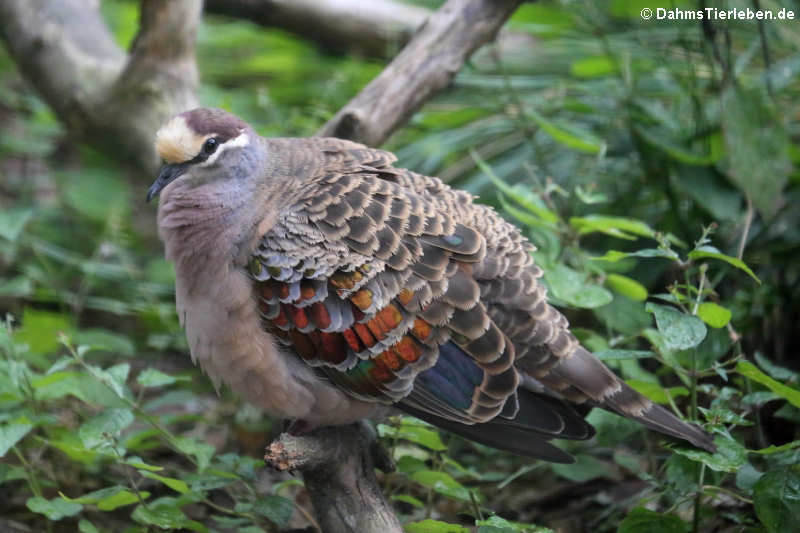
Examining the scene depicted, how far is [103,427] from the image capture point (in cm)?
268

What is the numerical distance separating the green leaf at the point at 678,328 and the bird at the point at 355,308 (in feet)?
1.01

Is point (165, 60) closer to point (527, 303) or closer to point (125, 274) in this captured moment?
point (125, 274)

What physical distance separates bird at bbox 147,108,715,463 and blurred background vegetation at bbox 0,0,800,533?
0.74 feet

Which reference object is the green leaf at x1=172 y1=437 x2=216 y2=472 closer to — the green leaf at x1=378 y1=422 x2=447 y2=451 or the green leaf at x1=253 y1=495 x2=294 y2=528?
the green leaf at x1=253 y1=495 x2=294 y2=528

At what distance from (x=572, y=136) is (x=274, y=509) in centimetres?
215

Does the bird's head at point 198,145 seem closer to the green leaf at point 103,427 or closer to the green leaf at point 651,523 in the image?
the green leaf at point 103,427

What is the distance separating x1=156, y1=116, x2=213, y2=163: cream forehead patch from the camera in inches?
105

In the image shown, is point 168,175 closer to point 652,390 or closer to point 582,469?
point 652,390

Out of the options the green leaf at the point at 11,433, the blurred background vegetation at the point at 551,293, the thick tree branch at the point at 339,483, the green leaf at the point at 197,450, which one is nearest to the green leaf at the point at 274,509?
the blurred background vegetation at the point at 551,293

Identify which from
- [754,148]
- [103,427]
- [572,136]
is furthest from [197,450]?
[754,148]

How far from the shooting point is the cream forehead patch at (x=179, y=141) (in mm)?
2664

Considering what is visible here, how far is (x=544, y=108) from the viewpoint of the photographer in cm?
457

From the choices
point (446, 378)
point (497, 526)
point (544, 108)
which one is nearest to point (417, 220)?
point (446, 378)

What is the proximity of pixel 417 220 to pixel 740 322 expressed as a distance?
5.95ft
